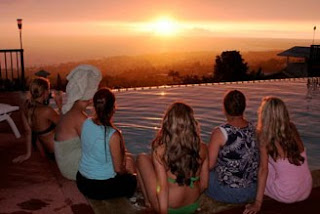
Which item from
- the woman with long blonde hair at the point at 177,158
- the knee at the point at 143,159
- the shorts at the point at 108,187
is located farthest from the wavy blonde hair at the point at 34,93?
the woman with long blonde hair at the point at 177,158

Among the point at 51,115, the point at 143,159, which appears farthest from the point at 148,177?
the point at 51,115

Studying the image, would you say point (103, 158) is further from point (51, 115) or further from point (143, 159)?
point (51, 115)

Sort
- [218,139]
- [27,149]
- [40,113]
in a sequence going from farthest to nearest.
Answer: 1. [27,149]
2. [40,113]
3. [218,139]

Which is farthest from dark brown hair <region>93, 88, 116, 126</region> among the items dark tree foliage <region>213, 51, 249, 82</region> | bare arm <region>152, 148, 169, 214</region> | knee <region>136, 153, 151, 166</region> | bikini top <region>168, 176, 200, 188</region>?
dark tree foliage <region>213, 51, 249, 82</region>

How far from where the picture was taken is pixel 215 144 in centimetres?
299

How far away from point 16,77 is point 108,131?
8.79 m

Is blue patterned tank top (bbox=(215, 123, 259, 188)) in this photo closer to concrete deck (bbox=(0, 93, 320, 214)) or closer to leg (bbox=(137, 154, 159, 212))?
concrete deck (bbox=(0, 93, 320, 214))

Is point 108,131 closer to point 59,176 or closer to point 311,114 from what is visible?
point 59,176

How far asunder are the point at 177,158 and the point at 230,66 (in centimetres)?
2820

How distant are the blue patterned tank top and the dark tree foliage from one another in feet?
88.6

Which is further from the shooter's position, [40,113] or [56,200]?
[40,113]

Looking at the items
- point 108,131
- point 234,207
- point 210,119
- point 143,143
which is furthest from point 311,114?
point 108,131

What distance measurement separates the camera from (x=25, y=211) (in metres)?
3.12

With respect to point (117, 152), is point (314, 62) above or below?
above
